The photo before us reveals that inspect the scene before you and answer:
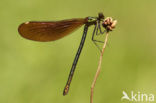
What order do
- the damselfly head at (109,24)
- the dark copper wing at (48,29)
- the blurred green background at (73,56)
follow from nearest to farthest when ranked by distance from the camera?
the damselfly head at (109,24), the dark copper wing at (48,29), the blurred green background at (73,56)

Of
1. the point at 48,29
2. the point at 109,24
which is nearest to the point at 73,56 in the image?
the point at 48,29

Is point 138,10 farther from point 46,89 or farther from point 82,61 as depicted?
point 46,89

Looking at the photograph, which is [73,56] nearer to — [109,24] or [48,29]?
[48,29]

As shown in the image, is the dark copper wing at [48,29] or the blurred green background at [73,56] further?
the blurred green background at [73,56]

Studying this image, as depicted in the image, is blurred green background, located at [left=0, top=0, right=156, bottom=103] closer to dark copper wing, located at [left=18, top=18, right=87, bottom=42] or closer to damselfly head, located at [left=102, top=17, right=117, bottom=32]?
dark copper wing, located at [left=18, top=18, right=87, bottom=42]

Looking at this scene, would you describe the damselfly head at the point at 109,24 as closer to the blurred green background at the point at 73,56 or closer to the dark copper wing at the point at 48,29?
the dark copper wing at the point at 48,29

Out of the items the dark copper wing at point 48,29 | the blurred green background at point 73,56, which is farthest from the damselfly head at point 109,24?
the blurred green background at point 73,56
